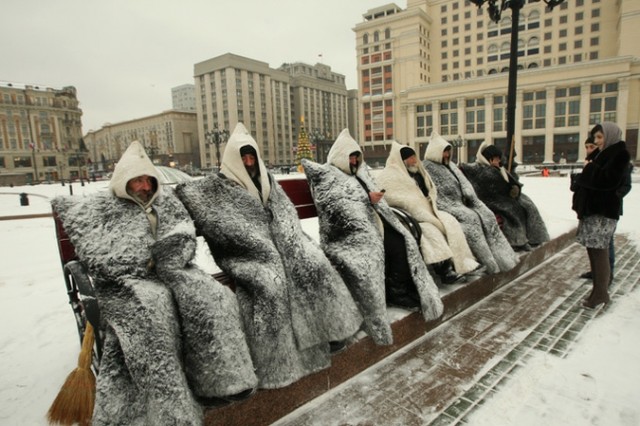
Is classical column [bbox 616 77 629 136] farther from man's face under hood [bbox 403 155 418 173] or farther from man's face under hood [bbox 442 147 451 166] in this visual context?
man's face under hood [bbox 403 155 418 173]

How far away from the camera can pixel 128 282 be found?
1.59 metres

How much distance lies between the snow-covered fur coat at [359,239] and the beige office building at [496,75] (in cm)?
4203

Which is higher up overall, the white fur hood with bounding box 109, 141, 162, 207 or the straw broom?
the white fur hood with bounding box 109, 141, 162, 207

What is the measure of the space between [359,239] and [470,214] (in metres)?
1.52

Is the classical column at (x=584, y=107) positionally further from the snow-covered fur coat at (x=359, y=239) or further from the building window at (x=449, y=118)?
the snow-covered fur coat at (x=359, y=239)

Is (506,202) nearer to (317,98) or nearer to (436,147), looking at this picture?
(436,147)

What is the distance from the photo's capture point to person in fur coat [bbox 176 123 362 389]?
70.9 inches

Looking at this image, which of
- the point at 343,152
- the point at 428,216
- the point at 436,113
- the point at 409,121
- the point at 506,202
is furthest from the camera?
the point at 409,121

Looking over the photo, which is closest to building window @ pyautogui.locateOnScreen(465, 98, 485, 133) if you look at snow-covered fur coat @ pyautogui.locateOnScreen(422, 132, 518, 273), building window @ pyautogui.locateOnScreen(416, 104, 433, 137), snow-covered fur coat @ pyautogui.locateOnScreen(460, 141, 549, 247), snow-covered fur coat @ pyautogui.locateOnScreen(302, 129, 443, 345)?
building window @ pyautogui.locateOnScreen(416, 104, 433, 137)

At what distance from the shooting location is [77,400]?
1756 mm

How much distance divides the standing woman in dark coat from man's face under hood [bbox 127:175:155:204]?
3.38 m

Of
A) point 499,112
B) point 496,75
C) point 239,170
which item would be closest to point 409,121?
point 499,112

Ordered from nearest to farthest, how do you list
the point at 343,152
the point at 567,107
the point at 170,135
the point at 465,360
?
1. the point at 465,360
2. the point at 343,152
3. the point at 567,107
4. the point at 170,135

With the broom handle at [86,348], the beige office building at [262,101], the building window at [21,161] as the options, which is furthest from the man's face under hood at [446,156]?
the building window at [21,161]
